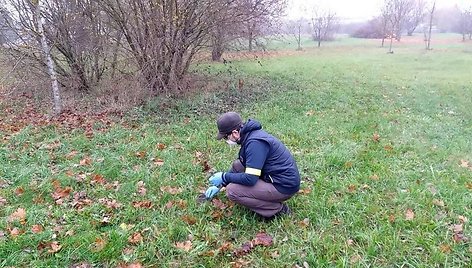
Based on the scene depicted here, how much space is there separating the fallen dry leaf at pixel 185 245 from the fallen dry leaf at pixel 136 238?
0.33m

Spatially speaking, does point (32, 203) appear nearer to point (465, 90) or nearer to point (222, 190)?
point (222, 190)

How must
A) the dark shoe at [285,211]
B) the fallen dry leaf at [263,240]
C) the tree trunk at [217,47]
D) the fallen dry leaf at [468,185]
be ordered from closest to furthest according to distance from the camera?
the fallen dry leaf at [263,240] → the dark shoe at [285,211] → the fallen dry leaf at [468,185] → the tree trunk at [217,47]

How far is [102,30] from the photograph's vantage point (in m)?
9.42

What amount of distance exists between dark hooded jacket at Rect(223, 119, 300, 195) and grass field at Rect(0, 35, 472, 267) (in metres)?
0.41

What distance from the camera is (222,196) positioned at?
4.13 metres

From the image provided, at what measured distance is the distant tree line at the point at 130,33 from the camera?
8.38 meters

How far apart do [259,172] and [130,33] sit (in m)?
6.50

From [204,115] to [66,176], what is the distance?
12.2 feet

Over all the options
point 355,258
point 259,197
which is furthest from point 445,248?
point 259,197

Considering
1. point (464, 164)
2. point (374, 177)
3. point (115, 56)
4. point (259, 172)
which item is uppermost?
point (115, 56)

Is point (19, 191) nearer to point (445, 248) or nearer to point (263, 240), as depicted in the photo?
point (263, 240)

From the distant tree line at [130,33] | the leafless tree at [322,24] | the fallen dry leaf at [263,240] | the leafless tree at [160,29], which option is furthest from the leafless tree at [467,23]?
the fallen dry leaf at [263,240]

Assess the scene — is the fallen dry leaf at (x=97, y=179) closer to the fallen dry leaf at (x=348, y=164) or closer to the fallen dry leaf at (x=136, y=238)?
the fallen dry leaf at (x=136, y=238)

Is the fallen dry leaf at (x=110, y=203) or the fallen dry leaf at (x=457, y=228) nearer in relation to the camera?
the fallen dry leaf at (x=457, y=228)
